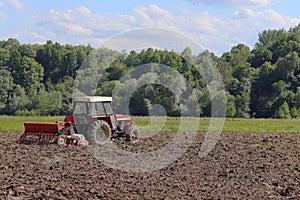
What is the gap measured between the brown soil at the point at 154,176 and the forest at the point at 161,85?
80.7 ft

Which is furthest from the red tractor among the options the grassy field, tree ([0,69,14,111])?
tree ([0,69,14,111])

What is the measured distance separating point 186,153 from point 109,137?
3.13 m

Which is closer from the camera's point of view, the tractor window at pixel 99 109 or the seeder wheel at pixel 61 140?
the seeder wheel at pixel 61 140

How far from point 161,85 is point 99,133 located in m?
23.2

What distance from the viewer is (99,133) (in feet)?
65.9

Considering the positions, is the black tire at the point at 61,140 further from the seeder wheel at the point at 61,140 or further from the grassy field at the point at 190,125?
the grassy field at the point at 190,125

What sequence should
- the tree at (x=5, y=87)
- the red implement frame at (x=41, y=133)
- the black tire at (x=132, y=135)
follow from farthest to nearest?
the tree at (x=5, y=87) < the black tire at (x=132, y=135) < the red implement frame at (x=41, y=133)

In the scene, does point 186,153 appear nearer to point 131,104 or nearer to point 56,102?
point 131,104

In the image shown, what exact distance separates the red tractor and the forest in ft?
69.1

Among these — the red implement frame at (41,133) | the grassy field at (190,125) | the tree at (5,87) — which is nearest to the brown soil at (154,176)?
the red implement frame at (41,133)

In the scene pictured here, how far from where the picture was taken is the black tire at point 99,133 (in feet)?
64.6

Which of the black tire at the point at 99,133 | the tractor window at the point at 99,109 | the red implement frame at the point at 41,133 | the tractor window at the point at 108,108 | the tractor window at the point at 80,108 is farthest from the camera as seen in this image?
the tractor window at the point at 108,108

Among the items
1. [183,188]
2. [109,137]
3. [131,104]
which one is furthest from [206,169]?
[131,104]

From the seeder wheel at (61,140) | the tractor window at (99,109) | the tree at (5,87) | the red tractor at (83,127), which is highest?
the tree at (5,87)
